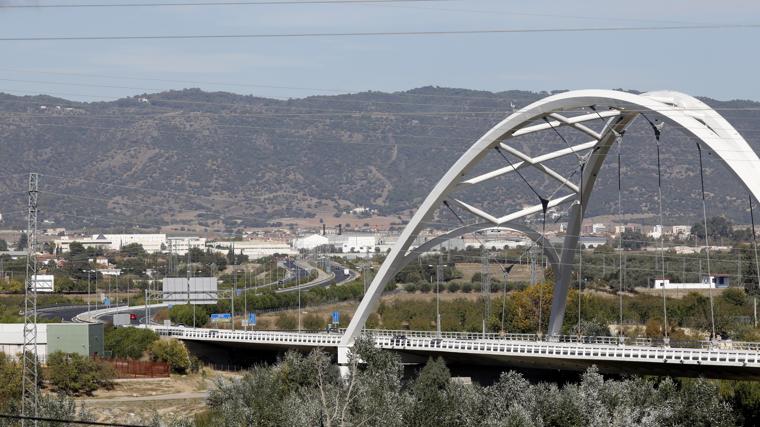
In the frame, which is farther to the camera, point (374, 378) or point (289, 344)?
point (289, 344)

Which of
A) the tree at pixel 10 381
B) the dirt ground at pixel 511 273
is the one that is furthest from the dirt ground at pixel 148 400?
the dirt ground at pixel 511 273

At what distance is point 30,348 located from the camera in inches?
3474

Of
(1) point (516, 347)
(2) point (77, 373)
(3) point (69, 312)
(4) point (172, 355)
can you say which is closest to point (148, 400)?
(2) point (77, 373)

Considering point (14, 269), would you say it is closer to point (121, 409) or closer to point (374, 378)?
point (121, 409)

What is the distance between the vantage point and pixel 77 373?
7906 cm

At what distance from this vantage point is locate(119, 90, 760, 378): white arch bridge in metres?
64.2

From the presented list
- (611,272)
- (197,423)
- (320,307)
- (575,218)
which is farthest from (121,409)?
(611,272)

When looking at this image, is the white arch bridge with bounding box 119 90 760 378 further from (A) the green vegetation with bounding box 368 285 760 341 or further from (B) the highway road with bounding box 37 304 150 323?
(B) the highway road with bounding box 37 304 150 323

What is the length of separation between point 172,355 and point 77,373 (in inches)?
525

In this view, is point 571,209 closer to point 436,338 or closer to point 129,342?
point 436,338

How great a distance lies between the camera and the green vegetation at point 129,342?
9356cm

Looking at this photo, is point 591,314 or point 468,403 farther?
point 591,314

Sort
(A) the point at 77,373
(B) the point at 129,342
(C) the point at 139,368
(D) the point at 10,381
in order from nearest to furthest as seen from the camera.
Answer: (D) the point at 10,381 < (A) the point at 77,373 < (C) the point at 139,368 < (B) the point at 129,342

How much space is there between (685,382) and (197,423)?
24.3 meters
